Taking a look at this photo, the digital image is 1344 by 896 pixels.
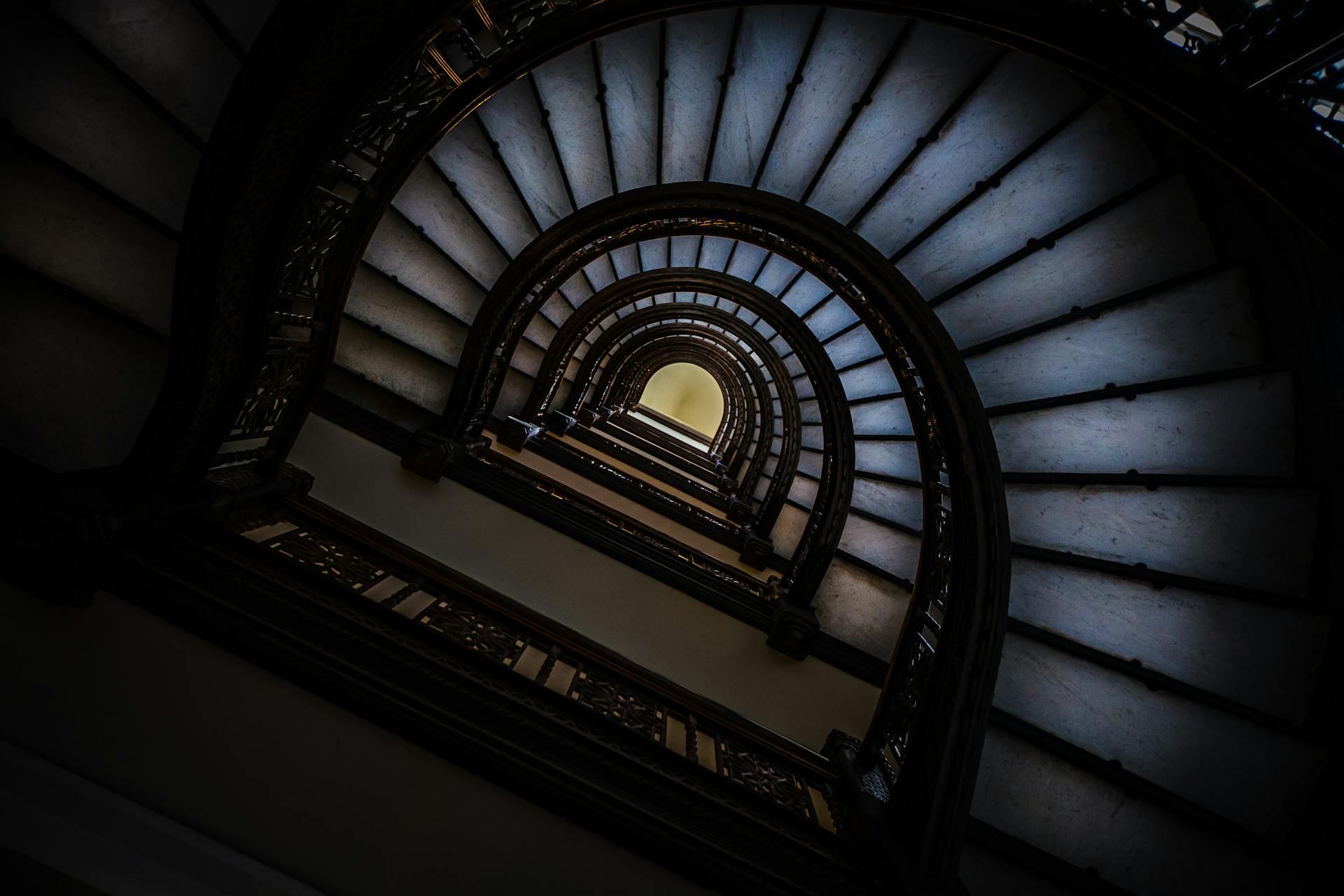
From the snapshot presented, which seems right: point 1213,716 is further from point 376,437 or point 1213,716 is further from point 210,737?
point 376,437

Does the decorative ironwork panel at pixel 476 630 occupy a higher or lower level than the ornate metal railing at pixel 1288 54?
lower

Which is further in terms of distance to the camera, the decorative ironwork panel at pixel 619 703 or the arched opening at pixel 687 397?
the arched opening at pixel 687 397

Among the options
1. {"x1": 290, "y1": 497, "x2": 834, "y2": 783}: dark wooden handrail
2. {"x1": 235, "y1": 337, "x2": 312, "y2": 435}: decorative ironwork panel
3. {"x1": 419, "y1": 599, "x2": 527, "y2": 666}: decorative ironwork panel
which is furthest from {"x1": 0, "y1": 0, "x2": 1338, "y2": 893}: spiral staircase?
{"x1": 419, "y1": 599, "x2": 527, "y2": 666}: decorative ironwork panel

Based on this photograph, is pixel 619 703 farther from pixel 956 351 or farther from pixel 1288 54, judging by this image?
pixel 1288 54

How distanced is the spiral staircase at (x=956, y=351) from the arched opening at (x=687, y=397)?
51.9ft

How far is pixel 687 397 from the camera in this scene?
21906mm

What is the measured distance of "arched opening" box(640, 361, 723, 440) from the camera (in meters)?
20.7

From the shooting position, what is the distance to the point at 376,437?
178 inches

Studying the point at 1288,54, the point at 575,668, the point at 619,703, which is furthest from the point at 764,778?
the point at 1288,54

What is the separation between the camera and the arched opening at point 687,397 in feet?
67.8

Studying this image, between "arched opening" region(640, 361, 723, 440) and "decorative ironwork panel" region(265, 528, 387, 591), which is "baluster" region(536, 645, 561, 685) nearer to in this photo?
"decorative ironwork panel" region(265, 528, 387, 591)

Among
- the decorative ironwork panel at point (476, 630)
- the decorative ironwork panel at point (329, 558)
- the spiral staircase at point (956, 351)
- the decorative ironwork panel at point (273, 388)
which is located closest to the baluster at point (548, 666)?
the decorative ironwork panel at point (476, 630)

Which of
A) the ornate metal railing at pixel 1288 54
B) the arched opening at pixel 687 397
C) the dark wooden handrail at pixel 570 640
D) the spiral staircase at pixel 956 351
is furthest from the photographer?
the arched opening at pixel 687 397

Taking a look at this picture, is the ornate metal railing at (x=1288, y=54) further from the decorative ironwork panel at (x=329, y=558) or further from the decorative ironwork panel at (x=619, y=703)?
the decorative ironwork panel at (x=329, y=558)
